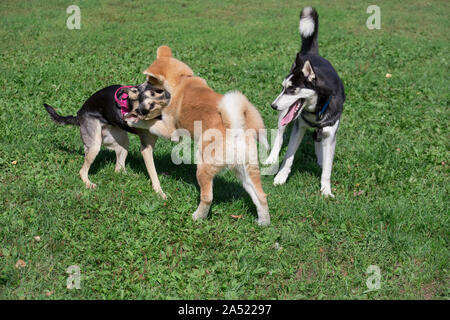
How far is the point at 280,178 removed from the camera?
541cm

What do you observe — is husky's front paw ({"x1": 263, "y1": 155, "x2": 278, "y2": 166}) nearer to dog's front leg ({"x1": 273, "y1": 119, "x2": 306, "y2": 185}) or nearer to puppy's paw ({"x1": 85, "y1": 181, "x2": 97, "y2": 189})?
dog's front leg ({"x1": 273, "y1": 119, "x2": 306, "y2": 185})

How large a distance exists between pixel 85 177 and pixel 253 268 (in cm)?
242

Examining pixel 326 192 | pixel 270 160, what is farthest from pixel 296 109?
pixel 270 160

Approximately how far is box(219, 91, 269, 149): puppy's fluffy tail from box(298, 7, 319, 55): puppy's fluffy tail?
2395 mm

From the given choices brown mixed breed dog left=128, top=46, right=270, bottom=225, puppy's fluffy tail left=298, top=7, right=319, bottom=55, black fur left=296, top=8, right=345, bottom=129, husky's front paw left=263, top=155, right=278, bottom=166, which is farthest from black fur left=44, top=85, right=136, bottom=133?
puppy's fluffy tail left=298, top=7, right=319, bottom=55

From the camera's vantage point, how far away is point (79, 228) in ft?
14.0

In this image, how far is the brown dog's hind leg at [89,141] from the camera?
16.9 feet

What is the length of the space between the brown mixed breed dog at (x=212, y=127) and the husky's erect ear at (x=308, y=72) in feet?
3.41

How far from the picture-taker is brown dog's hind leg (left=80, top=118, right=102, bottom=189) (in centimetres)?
516

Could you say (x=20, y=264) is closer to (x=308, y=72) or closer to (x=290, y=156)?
(x=290, y=156)

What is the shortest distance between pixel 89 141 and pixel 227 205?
192 centimetres

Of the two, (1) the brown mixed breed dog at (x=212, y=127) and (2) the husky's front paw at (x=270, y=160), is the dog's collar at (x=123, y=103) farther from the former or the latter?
(2) the husky's front paw at (x=270, y=160)

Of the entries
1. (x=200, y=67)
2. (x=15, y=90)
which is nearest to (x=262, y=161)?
(x=200, y=67)

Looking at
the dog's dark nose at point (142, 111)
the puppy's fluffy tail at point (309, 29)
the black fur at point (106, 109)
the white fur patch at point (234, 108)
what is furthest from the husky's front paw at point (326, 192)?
the black fur at point (106, 109)
